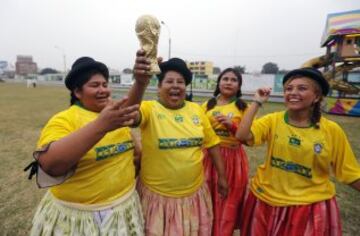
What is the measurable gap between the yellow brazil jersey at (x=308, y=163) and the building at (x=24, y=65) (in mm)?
120874

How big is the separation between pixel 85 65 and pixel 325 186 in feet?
7.06

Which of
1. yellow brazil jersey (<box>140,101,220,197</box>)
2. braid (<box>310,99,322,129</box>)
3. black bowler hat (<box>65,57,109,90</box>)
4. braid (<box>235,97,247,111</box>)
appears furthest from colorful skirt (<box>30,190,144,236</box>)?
braid (<box>235,97,247,111</box>)

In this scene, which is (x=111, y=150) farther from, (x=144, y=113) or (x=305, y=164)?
(x=305, y=164)

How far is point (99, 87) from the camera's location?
177 centimetres

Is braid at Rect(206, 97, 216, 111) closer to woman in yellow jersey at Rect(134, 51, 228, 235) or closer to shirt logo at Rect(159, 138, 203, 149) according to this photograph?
woman in yellow jersey at Rect(134, 51, 228, 235)

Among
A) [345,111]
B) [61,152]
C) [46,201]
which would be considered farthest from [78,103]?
[345,111]

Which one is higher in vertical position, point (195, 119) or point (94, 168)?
point (195, 119)

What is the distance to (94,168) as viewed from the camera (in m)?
1.69

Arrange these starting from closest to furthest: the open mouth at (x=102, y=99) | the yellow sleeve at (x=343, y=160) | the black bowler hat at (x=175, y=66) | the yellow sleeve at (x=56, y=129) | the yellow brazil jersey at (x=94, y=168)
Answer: the yellow sleeve at (x=56, y=129) < the yellow brazil jersey at (x=94, y=168) < the open mouth at (x=102, y=99) < the yellow sleeve at (x=343, y=160) < the black bowler hat at (x=175, y=66)

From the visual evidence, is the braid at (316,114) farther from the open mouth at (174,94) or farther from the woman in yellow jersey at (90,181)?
the woman in yellow jersey at (90,181)

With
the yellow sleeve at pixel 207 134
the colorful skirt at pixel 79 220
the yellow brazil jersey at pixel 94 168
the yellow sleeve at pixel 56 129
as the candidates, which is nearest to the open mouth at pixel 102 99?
the yellow brazil jersey at pixel 94 168

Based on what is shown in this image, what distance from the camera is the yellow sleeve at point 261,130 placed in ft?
7.71

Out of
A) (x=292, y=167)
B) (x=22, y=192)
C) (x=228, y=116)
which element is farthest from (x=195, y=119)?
(x=22, y=192)

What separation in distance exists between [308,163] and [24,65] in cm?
12412
